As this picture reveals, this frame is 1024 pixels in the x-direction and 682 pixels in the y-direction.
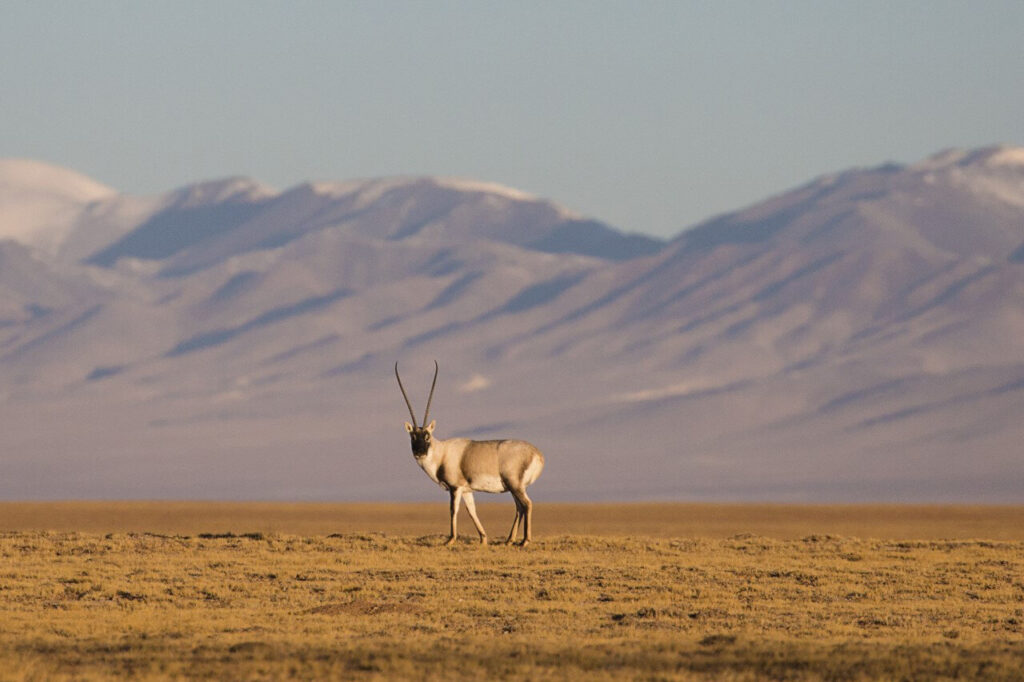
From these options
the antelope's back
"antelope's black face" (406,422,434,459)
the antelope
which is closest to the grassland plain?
the antelope

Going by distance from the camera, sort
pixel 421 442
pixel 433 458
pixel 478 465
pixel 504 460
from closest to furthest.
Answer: pixel 421 442 → pixel 433 458 → pixel 478 465 → pixel 504 460

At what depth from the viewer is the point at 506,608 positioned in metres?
29.3

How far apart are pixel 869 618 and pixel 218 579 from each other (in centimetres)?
1004

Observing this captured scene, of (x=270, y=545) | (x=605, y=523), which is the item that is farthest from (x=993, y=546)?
(x=605, y=523)

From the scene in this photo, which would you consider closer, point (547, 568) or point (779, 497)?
point (547, 568)

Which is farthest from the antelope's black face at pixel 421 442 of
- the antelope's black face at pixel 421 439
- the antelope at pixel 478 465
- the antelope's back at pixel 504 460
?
the antelope's back at pixel 504 460

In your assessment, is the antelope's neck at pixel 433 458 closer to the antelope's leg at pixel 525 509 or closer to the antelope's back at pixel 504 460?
the antelope's back at pixel 504 460

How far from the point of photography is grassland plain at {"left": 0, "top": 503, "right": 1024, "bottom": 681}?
929 inches

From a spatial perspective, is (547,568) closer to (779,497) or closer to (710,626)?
(710,626)

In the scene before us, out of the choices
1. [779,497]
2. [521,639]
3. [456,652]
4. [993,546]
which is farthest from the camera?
[779,497]

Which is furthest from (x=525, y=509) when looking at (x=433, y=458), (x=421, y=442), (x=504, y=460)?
(x=421, y=442)

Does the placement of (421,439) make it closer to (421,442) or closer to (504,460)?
(421,442)

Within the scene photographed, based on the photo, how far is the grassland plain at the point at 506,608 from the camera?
2359 centimetres

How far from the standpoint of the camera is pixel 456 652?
961 inches
